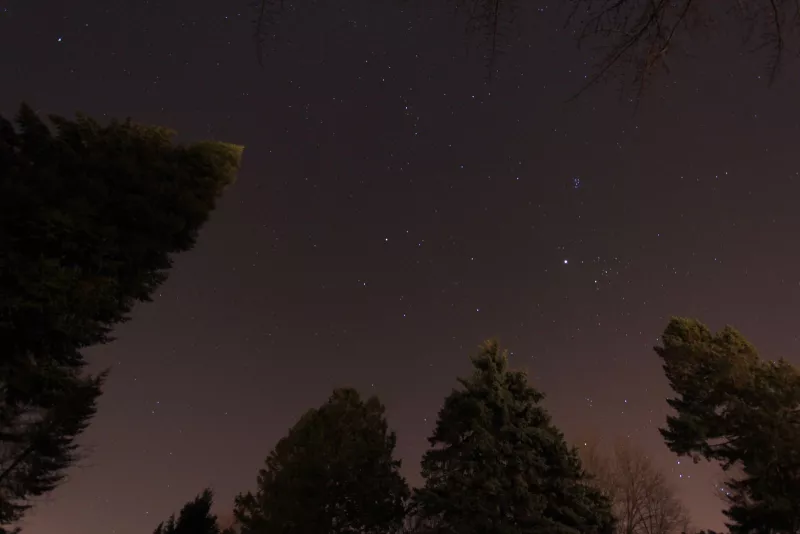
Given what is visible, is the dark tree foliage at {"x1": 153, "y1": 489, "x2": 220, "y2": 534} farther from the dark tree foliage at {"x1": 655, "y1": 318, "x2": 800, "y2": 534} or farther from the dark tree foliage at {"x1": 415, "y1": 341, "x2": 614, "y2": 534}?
the dark tree foliage at {"x1": 655, "y1": 318, "x2": 800, "y2": 534}

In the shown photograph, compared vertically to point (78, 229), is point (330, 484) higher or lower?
lower

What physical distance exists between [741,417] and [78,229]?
1787cm

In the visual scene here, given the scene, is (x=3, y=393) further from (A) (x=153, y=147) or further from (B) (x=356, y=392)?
(B) (x=356, y=392)

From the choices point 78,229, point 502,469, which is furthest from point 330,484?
point 78,229

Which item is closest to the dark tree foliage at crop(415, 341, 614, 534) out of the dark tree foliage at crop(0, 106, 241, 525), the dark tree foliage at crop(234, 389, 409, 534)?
the dark tree foliage at crop(234, 389, 409, 534)

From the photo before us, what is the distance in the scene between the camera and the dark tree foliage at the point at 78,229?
317 inches

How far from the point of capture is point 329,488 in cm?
1588

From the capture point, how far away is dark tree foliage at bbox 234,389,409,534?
604 inches

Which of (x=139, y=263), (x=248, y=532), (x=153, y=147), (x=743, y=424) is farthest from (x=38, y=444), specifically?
(x=743, y=424)

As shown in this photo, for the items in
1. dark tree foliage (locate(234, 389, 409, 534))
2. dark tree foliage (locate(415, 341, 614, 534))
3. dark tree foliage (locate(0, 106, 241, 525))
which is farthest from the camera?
dark tree foliage (locate(234, 389, 409, 534))

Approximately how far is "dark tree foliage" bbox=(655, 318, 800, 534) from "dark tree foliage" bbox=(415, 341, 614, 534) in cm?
367

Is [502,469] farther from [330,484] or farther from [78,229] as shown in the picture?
[78,229]

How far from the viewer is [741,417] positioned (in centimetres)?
1451

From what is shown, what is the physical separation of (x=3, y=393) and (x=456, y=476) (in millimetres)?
10563
